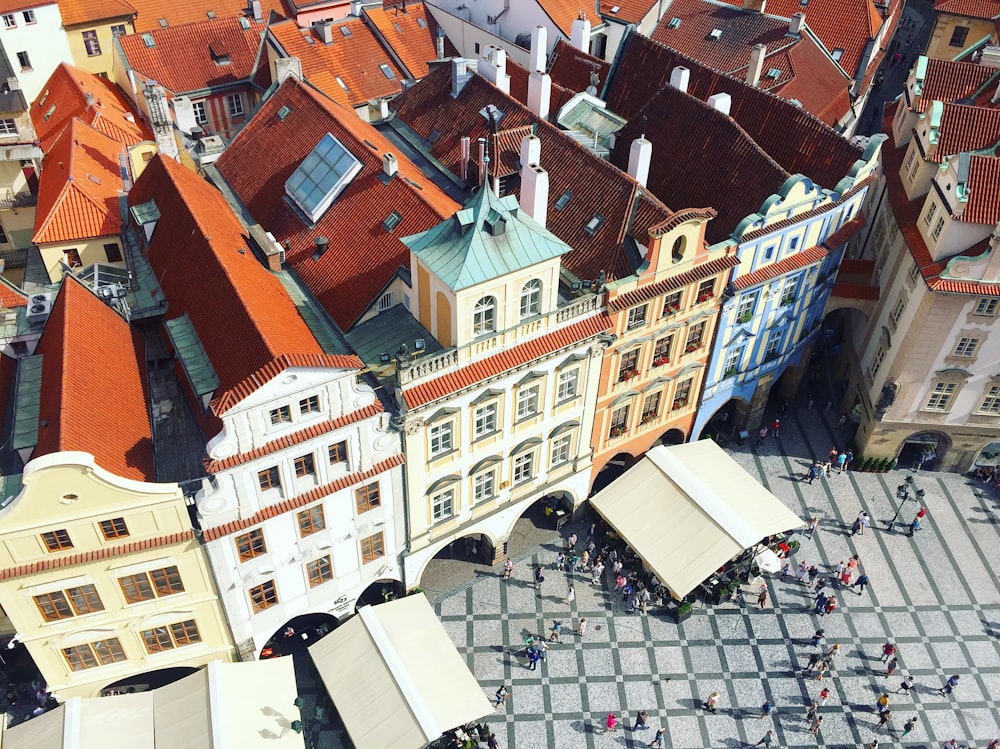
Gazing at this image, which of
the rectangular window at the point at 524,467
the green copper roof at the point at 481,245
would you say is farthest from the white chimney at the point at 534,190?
the rectangular window at the point at 524,467

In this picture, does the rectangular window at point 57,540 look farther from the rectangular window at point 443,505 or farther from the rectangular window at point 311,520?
the rectangular window at point 443,505

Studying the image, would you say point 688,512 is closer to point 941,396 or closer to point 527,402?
point 527,402

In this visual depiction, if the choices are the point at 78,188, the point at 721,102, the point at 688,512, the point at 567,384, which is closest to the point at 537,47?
the point at 721,102

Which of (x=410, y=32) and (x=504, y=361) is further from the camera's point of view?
(x=410, y=32)

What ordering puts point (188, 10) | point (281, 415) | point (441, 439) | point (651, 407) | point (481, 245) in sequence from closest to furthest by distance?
1. point (281, 415)
2. point (481, 245)
3. point (441, 439)
4. point (651, 407)
5. point (188, 10)

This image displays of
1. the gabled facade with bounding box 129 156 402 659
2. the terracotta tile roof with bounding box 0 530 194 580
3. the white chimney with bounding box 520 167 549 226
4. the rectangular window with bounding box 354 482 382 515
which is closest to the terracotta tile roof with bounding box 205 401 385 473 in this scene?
the gabled facade with bounding box 129 156 402 659

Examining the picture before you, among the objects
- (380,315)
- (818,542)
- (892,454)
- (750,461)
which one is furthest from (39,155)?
(892,454)

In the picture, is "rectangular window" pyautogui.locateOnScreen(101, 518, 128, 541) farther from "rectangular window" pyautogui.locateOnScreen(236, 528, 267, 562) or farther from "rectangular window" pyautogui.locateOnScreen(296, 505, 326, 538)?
"rectangular window" pyautogui.locateOnScreen(296, 505, 326, 538)

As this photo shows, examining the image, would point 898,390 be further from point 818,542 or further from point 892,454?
point 818,542
